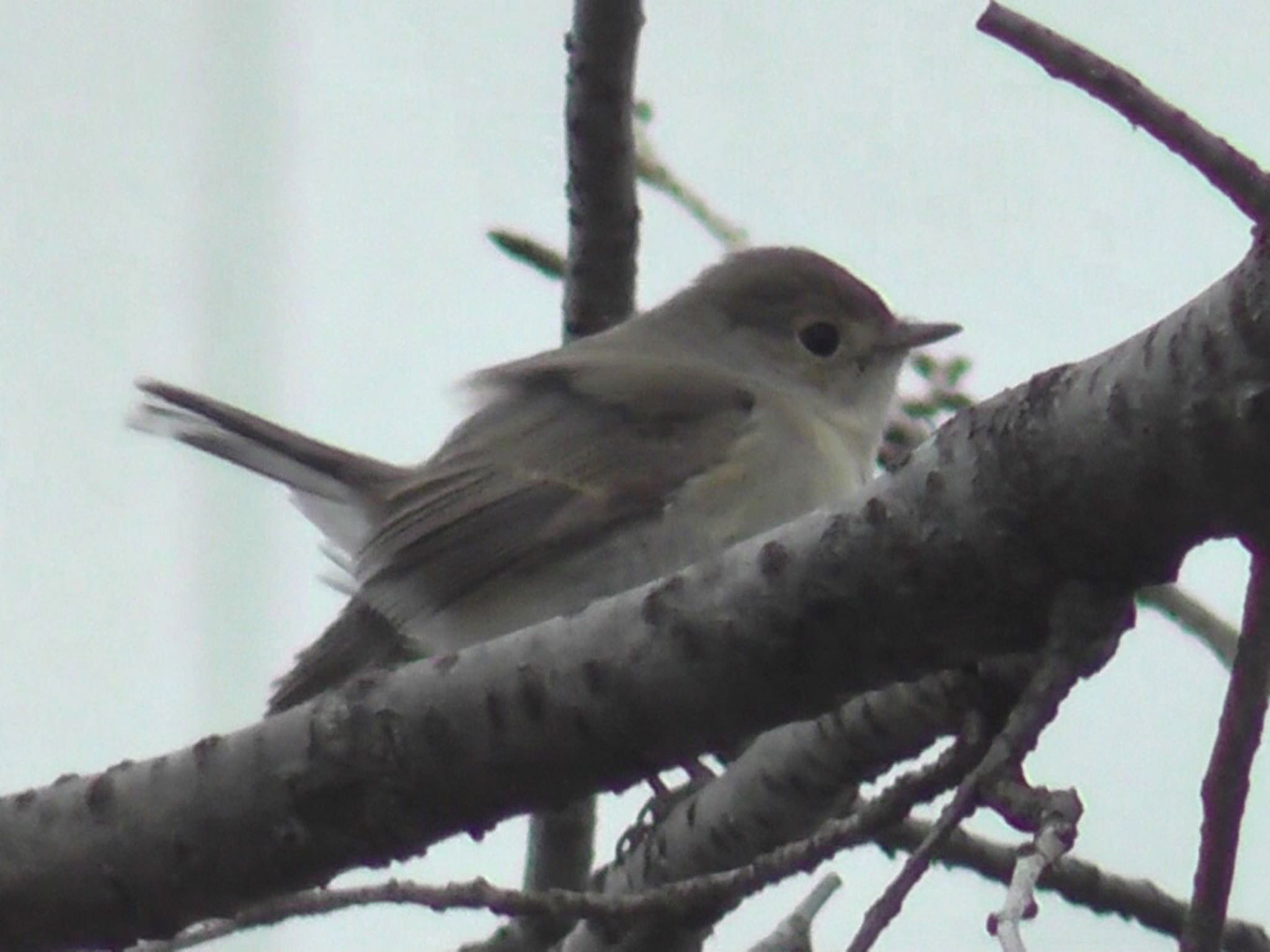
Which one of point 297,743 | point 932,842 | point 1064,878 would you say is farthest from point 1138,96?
point 1064,878

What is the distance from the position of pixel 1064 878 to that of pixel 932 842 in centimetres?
154

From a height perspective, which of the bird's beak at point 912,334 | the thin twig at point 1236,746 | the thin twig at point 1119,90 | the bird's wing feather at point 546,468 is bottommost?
the thin twig at point 1236,746

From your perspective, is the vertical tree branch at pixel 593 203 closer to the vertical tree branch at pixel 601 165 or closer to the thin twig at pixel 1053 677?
the vertical tree branch at pixel 601 165

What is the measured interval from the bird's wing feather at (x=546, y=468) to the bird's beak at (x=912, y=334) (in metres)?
0.56

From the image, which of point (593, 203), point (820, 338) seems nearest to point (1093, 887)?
point (593, 203)

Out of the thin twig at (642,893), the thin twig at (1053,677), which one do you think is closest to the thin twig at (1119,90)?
the thin twig at (1053,677)

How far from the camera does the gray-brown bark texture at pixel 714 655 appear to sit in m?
1.83

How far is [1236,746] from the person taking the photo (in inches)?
66.7

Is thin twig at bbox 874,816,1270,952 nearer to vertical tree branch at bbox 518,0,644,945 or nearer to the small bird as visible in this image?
vertical tree branch at bbox 518,0,644,945

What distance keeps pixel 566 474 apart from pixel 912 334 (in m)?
1.34

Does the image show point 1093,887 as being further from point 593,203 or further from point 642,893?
point 593,203

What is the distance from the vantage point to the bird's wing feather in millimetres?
4426

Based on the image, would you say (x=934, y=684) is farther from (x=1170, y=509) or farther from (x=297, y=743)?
(x=297, y=743)

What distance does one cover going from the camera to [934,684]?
2244mm
